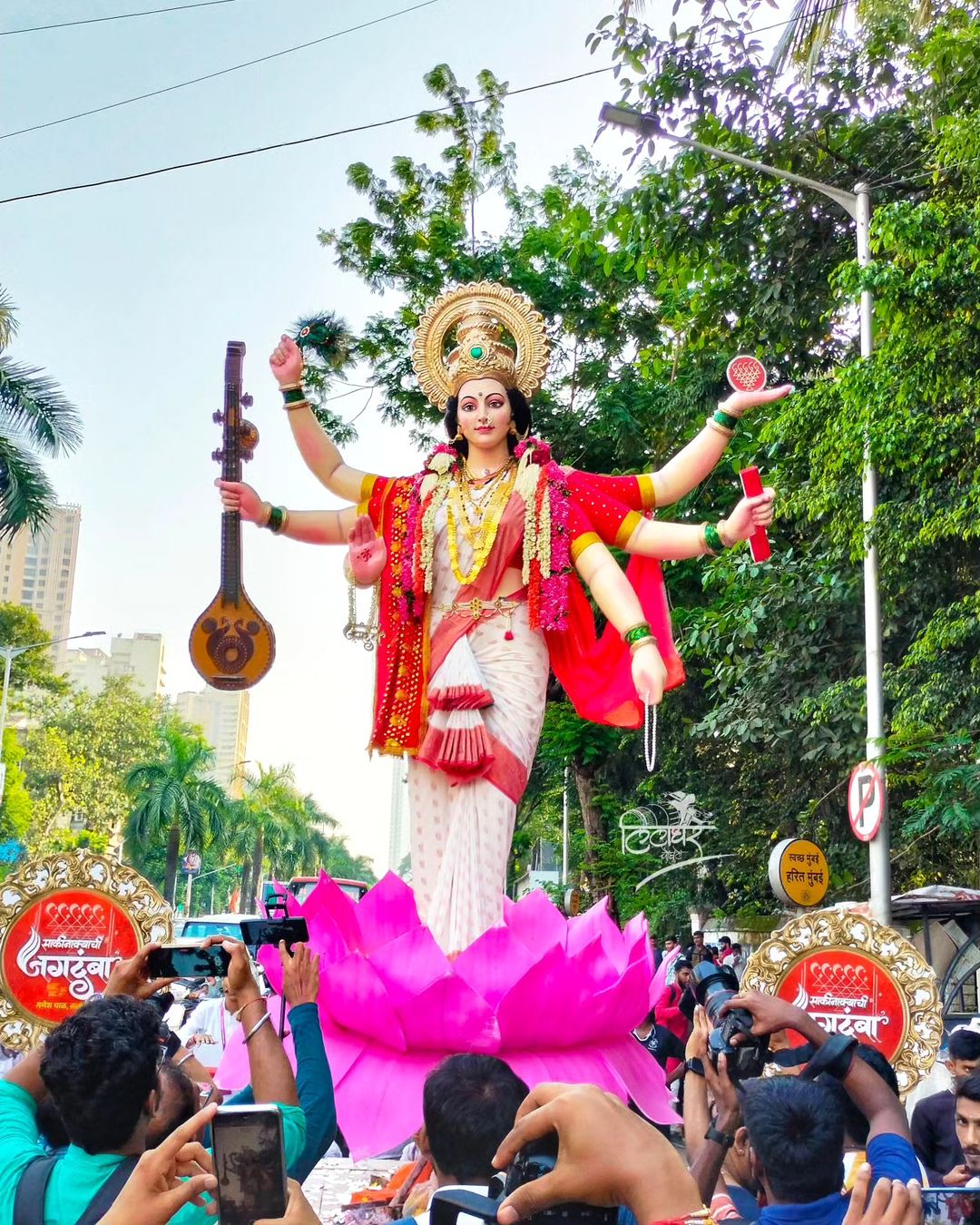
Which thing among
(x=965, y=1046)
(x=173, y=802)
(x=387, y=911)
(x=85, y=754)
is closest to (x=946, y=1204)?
(x=965, y=1046)

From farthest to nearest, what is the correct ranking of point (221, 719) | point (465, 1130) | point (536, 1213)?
point (221, 719)
point (465, 1130)
point (536, 1213)

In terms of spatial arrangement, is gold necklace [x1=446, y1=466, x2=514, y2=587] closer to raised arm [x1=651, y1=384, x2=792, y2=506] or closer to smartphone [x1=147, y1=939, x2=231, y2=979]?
raised arm [x1=651, y1=384, x2=792, y2=506]

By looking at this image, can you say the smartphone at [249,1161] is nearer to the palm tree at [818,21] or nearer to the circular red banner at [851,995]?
the circular red banner at [851,995]

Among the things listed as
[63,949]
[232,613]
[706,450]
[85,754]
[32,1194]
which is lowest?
[32,1194]

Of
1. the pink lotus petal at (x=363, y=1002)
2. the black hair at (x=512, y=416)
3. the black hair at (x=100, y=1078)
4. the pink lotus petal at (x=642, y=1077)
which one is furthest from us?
the black hair at (x=512, y=416)

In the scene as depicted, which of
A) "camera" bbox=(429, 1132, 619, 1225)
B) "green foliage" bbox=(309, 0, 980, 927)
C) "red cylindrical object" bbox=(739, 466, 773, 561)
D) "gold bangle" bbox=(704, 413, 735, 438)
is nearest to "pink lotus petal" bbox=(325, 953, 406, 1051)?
"red cylindrical object" bbox=(739, 466, 773, 561)

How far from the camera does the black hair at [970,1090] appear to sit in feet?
12.6

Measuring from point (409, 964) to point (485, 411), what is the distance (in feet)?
Result: 8.20

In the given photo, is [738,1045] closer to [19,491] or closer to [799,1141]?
[799,1141]

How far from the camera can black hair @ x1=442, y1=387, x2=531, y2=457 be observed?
6.47 meters

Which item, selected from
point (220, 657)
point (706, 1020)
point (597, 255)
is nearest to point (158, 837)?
point (597, 255)

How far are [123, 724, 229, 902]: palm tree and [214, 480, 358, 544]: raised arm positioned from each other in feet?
127

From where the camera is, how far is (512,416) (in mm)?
6516

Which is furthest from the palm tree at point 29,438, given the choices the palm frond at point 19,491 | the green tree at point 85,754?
the green tree at point 85,754
